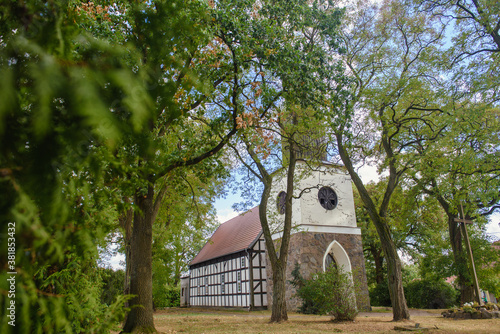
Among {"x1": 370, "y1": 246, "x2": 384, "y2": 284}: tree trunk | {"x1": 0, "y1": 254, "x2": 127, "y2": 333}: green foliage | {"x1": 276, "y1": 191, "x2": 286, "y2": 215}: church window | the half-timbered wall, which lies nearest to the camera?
{"x1": 0, "y1": 254, "x2": 127, "y2": 333}: green foliage

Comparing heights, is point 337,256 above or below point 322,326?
above

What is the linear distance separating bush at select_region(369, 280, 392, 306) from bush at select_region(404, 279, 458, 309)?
1.45 meters

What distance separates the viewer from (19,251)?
3.39ft

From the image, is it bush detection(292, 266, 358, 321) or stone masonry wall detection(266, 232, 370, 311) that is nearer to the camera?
bush detection(292, 266, 358, 321)

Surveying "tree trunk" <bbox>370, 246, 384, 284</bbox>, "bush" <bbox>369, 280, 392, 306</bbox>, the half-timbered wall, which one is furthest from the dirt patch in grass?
"tree trunk" <bbox>370, 246, 384, 284</bbox>

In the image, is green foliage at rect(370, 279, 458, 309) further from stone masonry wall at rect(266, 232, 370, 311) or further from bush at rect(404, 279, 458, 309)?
stone masonry wall at rect(266, 232, 370, 311)

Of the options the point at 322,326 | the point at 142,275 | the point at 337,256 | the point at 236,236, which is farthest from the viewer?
the point at 236,236

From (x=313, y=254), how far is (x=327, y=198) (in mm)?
3505

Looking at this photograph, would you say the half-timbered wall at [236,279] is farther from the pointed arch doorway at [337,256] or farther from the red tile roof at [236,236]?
the pointed arch doorway at [337,256]

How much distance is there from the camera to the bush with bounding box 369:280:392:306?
22.4 metres

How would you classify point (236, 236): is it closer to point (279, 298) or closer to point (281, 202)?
point (281, 202)

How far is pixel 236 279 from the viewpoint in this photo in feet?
66.0

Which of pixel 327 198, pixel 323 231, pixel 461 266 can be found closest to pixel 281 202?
pixel 327 198

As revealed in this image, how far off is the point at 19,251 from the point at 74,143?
39 cm
